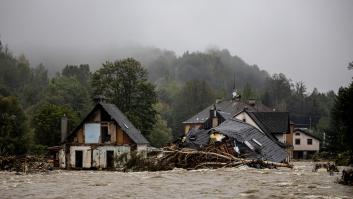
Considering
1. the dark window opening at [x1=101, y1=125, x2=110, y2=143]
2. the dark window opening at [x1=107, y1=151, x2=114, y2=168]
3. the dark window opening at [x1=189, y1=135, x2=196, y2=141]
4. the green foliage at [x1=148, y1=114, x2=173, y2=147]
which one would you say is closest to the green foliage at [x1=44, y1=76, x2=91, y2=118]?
the green foliage at [x1=148, y1=114, x2=173, y2=147]

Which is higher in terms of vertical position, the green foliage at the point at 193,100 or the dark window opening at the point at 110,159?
the green foliage at the point at 193,100

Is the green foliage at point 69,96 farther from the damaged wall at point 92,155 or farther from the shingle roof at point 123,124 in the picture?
the shingle roof at point 123,124

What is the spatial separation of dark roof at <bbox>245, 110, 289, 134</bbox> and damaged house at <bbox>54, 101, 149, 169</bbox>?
20354 millimetres

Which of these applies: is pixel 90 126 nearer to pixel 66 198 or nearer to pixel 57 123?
pixel 57 123

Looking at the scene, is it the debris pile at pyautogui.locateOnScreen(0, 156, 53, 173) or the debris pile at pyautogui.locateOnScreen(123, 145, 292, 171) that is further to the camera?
the debris pile at pyautogui.locateOnScreen(0, 156, 53, 173)

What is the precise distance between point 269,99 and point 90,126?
9694 cm

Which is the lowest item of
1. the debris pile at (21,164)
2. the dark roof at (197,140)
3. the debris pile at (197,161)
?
the debris pile at (21,164)

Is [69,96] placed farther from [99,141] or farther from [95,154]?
[95,154]

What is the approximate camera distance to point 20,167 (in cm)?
3456

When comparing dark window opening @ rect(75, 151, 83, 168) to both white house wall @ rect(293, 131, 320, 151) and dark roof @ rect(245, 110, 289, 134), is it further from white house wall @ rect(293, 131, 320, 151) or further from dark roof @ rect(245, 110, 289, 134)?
white house wall @ rect(293, 131, 320, 151)

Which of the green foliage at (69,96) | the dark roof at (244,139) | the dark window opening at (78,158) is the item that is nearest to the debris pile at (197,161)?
the dark roof at (244,139)

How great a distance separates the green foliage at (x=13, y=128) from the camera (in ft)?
177

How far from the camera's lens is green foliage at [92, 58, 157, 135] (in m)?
60.7

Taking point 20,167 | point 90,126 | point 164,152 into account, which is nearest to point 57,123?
point 90,126
